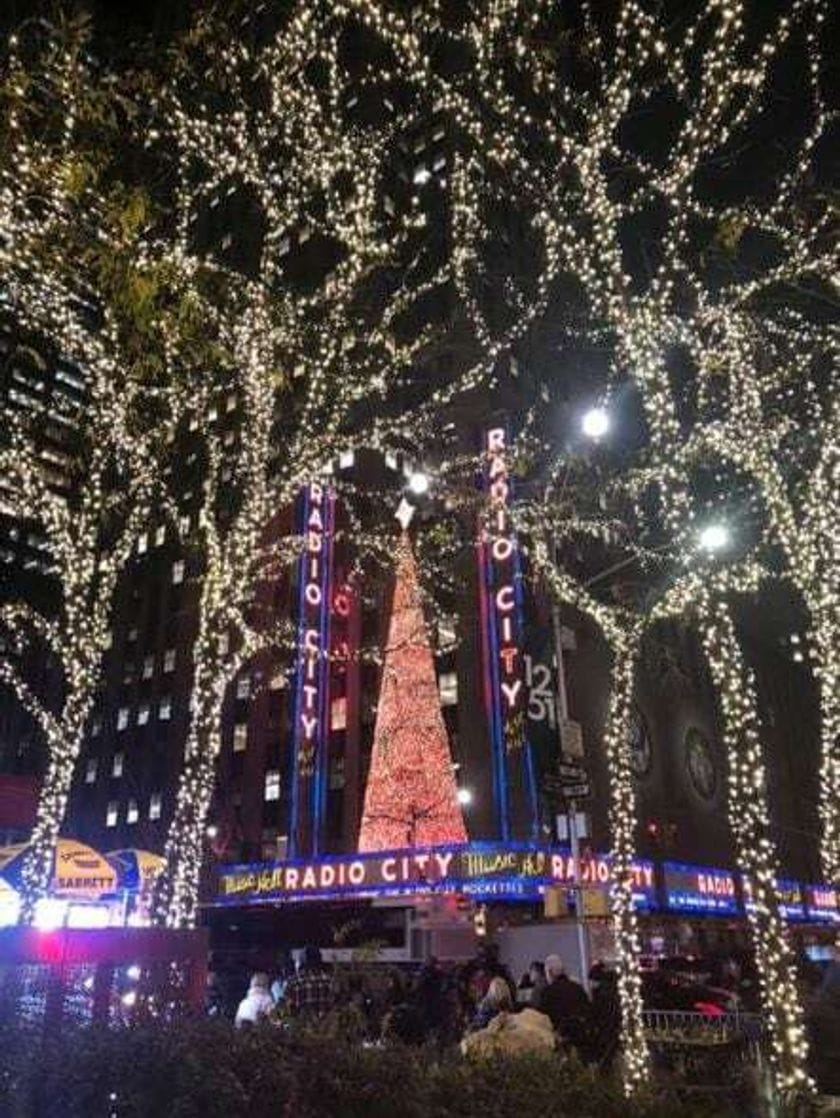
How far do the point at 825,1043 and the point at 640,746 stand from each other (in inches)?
1324

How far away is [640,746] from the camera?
139 feet

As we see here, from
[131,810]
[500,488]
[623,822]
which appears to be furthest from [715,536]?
[131,810]

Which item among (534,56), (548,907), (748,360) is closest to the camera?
(534,56)

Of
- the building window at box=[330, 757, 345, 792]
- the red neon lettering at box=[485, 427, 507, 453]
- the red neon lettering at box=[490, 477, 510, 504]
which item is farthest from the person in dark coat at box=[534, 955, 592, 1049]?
the building window at box=[330, 757, 345, 792]

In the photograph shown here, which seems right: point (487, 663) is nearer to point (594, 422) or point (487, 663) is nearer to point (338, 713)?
point (338, 713)

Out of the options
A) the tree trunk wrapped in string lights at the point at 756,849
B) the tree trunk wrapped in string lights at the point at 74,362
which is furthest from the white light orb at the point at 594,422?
the tree trunk wrapped in string lights at the point at 74,362

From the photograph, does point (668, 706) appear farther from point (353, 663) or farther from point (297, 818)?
point (297, 818)

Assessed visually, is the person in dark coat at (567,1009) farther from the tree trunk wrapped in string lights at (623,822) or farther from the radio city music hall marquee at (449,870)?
the radio city music hall marquee at (449,870)

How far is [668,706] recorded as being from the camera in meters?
46.0

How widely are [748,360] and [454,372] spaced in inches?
1352

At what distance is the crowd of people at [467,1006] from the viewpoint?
720cm

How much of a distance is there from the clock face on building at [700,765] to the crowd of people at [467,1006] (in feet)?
Result: 104

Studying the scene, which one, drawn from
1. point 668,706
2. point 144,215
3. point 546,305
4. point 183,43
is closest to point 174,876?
point 144,215

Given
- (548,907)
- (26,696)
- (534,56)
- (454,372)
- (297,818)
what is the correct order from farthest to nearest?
(454,372)
(297,818)
(548,907)
(26,696)
(534,56)
